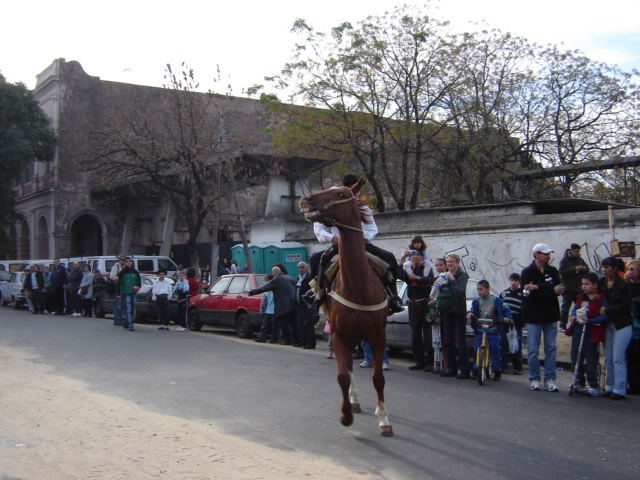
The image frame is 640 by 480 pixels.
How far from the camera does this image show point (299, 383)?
9617 mm

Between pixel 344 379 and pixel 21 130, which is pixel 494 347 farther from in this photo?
pixel 21 130

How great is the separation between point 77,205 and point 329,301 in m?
34.7

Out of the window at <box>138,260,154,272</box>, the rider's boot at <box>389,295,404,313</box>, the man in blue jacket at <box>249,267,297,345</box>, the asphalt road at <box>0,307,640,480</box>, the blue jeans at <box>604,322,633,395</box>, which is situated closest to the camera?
the asphalt road at <box>0,307,640,480</box>

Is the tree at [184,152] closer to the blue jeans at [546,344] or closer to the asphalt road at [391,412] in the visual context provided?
the asphalt road at [391,412]

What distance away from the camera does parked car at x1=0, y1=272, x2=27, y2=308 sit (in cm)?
2783

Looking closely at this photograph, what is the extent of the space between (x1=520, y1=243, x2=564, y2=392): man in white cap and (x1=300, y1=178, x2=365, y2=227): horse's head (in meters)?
3.80

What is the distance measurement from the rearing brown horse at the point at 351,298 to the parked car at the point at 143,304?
1288 centimetres

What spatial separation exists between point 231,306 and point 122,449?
10.9 m

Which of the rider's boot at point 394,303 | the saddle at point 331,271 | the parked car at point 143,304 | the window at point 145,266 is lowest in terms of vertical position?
the parked car at point 143,304

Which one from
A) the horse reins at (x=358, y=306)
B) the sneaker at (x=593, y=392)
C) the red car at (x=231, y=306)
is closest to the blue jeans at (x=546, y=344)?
the sneaker at (x=593, y=392)

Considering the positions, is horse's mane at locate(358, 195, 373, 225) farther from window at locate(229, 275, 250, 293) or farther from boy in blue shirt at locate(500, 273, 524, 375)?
window at locate(229, 275, 250, 293)

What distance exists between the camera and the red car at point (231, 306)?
1644 cm

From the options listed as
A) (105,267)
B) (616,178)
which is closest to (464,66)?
(616,178)

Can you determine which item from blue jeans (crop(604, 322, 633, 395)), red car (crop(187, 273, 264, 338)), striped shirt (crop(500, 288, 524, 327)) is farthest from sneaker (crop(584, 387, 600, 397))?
red car (crop(187, 273, 264, 338))
